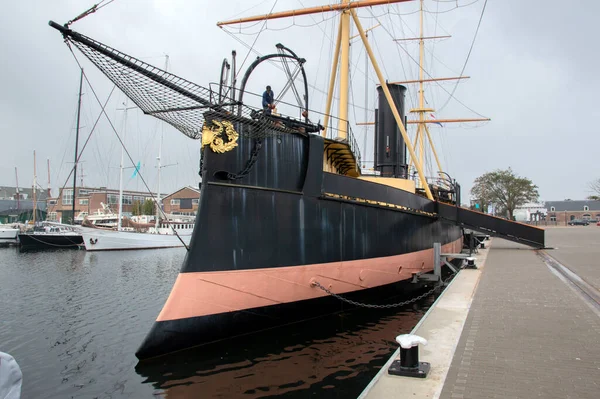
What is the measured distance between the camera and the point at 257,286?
7.39 m

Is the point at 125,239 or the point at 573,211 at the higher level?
the point at 573,211

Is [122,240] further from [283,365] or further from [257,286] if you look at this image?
[283,365]

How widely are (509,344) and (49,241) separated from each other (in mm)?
38869

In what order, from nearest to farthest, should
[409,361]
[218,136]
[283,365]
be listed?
[409,361]
[283,365]
[218,136]

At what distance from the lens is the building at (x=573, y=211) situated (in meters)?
78.2

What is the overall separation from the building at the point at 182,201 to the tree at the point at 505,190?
4303 cm

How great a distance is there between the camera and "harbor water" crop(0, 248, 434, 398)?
18.5ft

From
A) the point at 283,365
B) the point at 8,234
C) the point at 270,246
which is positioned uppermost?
the point at 270,246

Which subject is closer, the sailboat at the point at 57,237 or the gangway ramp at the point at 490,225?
the gangway ramp at the point at 490,225

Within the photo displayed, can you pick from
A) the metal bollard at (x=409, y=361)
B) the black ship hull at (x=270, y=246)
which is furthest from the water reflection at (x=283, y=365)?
the metal bollard at (x=409, y=361)

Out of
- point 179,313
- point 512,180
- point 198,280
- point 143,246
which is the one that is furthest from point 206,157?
point 512,180

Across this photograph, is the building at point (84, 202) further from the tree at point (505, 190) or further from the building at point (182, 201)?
the tree at point (505, 190)

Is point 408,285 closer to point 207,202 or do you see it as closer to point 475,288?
point 475,288

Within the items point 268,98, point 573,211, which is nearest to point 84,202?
point 268,98
